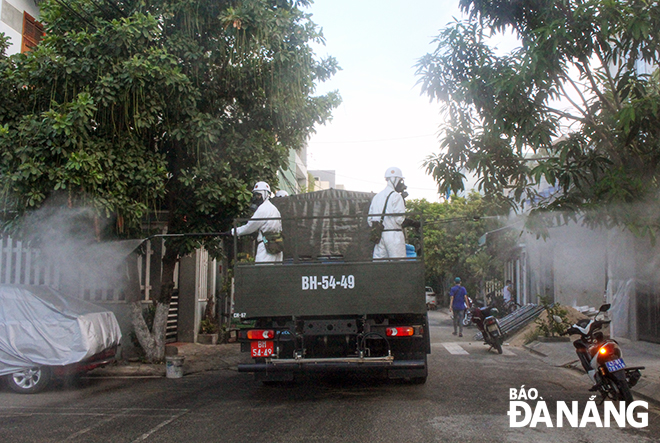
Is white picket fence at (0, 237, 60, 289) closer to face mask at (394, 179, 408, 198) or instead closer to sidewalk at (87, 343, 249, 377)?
sidewalk at (87, 343, 249, 377)

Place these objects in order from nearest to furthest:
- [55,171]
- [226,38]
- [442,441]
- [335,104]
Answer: [442,441] → [55,171] → [226,38] → [335,104]

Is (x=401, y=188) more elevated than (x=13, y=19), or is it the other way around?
(x=13, y=19)

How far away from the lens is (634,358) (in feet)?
34.8

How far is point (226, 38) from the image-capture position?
9875 millimetres

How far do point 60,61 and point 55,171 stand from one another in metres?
1.71

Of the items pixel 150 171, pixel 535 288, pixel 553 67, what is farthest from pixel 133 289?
pixel 535 288

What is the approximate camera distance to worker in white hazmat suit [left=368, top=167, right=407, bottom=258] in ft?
24.7

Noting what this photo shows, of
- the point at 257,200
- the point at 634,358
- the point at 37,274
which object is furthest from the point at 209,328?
the point at 634,358

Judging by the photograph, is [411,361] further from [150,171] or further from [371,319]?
[150,171]

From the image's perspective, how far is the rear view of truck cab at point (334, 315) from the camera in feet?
22.5

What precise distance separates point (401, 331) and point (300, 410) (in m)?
1.48

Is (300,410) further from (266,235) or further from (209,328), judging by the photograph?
(209,328)

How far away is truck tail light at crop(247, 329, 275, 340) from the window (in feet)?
29.5

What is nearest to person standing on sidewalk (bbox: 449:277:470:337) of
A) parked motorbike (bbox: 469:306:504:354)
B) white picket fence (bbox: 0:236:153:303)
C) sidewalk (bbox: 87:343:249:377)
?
parked motorbike (bbox: 469:306:504:354)
